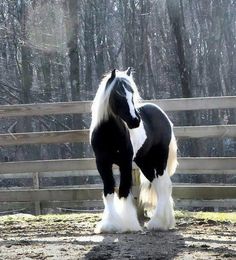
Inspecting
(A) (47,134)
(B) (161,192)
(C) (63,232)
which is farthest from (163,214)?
(A) (47,134)

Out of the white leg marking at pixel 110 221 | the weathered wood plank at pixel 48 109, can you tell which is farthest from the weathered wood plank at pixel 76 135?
the white leg marking at pixel 110 221

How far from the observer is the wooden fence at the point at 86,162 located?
6902 millimetres

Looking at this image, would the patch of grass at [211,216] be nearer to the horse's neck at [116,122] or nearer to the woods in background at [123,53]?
the horse's neck at [116,122]

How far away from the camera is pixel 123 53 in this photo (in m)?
20.0

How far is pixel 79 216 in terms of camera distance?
22.0 feet

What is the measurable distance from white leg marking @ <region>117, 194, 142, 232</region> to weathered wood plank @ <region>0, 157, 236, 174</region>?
1923 mm

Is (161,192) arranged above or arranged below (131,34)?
below

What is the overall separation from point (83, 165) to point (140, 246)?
9.76ft

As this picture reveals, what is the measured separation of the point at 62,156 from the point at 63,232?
1360cm

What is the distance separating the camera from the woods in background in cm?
1853

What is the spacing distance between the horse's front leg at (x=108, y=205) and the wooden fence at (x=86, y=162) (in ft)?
5.98

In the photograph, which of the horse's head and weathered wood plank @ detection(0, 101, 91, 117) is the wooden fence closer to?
weathered wood plank @ detection(0, 101, 91, 117)

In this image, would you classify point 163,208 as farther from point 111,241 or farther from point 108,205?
point 111,241

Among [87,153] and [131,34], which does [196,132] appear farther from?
[131,34]
